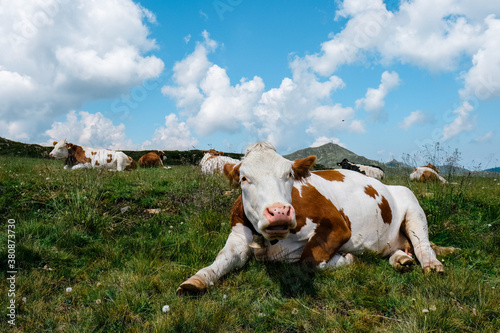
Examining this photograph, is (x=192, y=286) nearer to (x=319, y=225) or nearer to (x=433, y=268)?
(x=319, y=225)

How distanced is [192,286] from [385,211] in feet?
11.1

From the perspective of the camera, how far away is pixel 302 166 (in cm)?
432

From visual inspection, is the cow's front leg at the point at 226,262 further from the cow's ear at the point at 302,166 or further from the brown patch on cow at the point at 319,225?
the cow's ear at the point at 302,166

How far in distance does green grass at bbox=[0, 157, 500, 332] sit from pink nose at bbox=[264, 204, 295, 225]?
948mm

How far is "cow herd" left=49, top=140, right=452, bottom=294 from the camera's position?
143 inches

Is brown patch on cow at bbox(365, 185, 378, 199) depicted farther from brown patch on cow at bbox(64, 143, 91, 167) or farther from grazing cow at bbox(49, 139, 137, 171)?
brown patch on cow at bbox(64, 143, 91, 167)

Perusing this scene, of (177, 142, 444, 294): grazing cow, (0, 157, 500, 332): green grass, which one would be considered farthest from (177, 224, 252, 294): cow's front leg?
(0, 157, 500, 332): green grass

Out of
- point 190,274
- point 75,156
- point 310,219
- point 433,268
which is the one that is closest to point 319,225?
point 310,219

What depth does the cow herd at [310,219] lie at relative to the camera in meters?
3.62

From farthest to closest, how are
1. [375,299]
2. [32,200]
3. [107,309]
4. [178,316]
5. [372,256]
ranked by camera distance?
[32,200] → [372,256] → [375,299] → [107,309] → [178,316]

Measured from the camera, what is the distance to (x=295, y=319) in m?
3.18

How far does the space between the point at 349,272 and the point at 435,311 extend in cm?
110

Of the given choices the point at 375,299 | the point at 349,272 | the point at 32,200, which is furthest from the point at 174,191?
the point at 375,299

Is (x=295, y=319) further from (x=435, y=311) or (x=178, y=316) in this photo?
(x=435, y=311)
